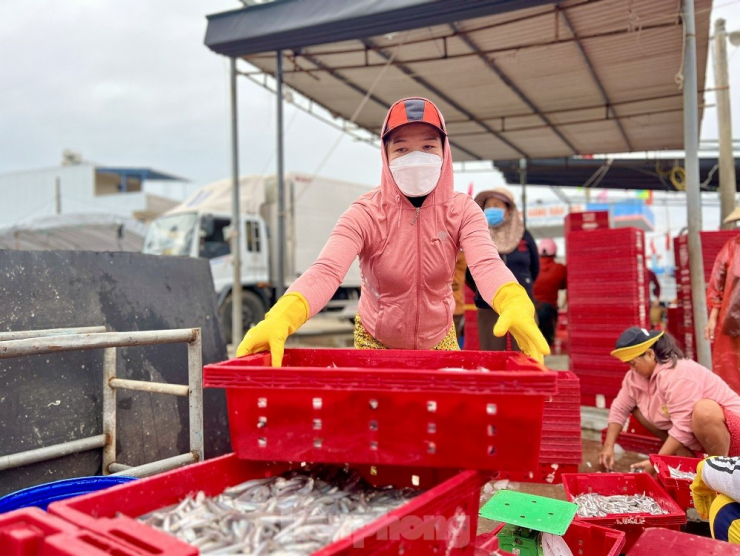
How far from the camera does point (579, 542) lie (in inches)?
106

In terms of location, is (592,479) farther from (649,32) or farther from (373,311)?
(649,32)

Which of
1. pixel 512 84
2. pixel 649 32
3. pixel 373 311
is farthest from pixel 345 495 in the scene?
pixel 512 84

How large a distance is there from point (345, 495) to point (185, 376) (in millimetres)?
2401

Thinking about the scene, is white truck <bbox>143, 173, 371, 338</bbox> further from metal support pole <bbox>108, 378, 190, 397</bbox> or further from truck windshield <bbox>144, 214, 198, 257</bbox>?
metal support pole <bbox>108, 378, 190, 397</bbox>

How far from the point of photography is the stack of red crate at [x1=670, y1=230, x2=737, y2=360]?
6.29 metres

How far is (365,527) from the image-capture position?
4.03ft

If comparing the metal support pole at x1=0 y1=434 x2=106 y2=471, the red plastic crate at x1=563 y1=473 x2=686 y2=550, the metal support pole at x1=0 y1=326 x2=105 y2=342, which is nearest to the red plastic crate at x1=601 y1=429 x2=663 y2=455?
the red plastic crate at x1=563 y1=473 x2=686 y2=550

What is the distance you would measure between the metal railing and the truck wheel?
912 centimetres

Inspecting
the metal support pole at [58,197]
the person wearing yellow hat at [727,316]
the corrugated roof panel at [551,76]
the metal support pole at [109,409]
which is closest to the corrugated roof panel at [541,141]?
the corrugated roof panel at [551,76]

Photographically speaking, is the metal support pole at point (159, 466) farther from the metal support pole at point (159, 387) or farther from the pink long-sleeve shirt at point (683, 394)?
the pink long-sleeve shirt at point (683, 394)

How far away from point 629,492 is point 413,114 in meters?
2.71

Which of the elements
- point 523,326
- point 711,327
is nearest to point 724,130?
point 711,327

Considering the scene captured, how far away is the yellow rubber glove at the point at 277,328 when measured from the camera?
71.4 inches

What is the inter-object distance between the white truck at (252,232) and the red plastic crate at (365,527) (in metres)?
10.4
